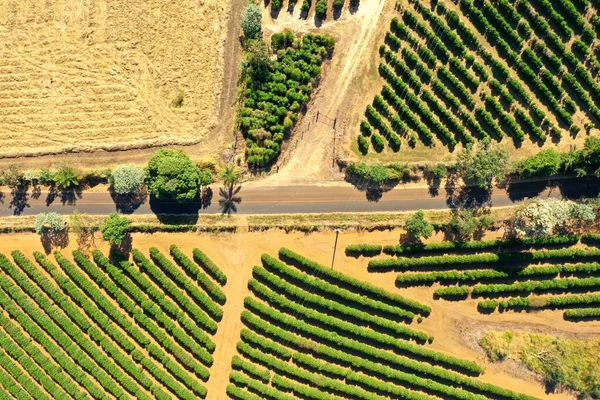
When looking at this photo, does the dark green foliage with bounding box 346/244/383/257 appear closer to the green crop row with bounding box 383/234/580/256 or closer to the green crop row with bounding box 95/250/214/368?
the green crop row with bounding box 383/234/580/256

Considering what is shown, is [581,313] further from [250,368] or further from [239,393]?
[239,393]

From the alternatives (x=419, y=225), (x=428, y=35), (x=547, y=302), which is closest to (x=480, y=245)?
(x=419, y=225)

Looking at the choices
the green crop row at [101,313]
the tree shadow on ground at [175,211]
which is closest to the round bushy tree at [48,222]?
the green crop row at [101,313]

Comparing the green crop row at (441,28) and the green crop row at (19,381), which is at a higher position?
the green crop row at (441,28)

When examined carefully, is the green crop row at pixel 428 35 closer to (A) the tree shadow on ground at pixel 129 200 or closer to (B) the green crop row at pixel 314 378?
(A) the tree shadow on ground at pixel 129 200

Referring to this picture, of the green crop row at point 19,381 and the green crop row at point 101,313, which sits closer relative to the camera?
the green crop row at point 101,313
